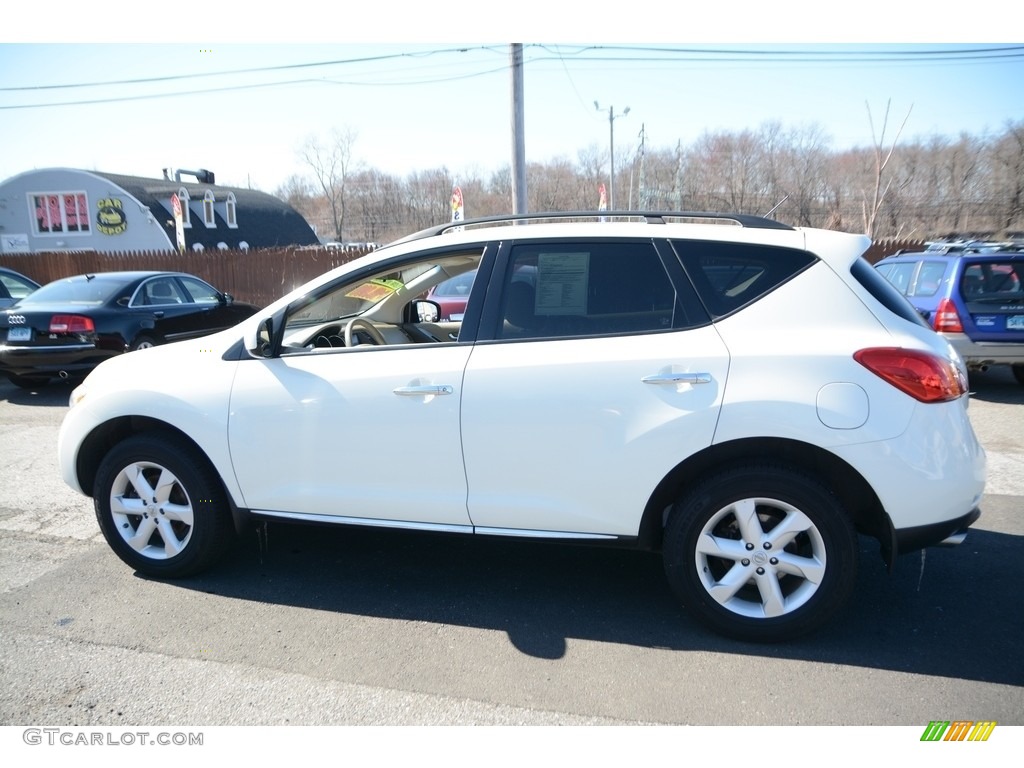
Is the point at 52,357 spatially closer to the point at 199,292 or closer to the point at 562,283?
the point at 199,292

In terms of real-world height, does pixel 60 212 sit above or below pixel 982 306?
above

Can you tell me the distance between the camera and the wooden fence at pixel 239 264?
20.0m

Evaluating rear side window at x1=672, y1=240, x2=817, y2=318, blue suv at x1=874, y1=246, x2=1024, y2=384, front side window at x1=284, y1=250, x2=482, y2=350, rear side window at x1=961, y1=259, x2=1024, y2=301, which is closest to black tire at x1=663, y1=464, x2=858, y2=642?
rear side window at x1=672, y1=240, x2=817, y2=318

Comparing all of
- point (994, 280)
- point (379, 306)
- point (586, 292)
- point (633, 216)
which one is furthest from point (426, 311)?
point (994, 280)

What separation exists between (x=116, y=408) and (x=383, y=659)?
2.02m

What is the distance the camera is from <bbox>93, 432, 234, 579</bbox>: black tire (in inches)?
137

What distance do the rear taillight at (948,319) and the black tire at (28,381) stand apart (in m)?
11.2

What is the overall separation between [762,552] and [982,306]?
22.2 ft

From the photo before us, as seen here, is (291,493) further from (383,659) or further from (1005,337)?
(1005,337)

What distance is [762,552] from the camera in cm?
287

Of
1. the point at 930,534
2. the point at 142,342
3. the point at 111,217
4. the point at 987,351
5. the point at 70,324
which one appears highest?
the point at 111,217

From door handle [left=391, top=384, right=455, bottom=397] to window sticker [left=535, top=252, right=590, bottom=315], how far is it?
57 centimetres

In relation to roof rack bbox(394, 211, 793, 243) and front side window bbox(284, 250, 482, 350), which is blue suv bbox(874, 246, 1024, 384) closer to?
roof rack bbox(394, 211, 793, 243)

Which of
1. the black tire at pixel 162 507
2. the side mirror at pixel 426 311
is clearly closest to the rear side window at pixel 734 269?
the side mirror at pixel 426 311
